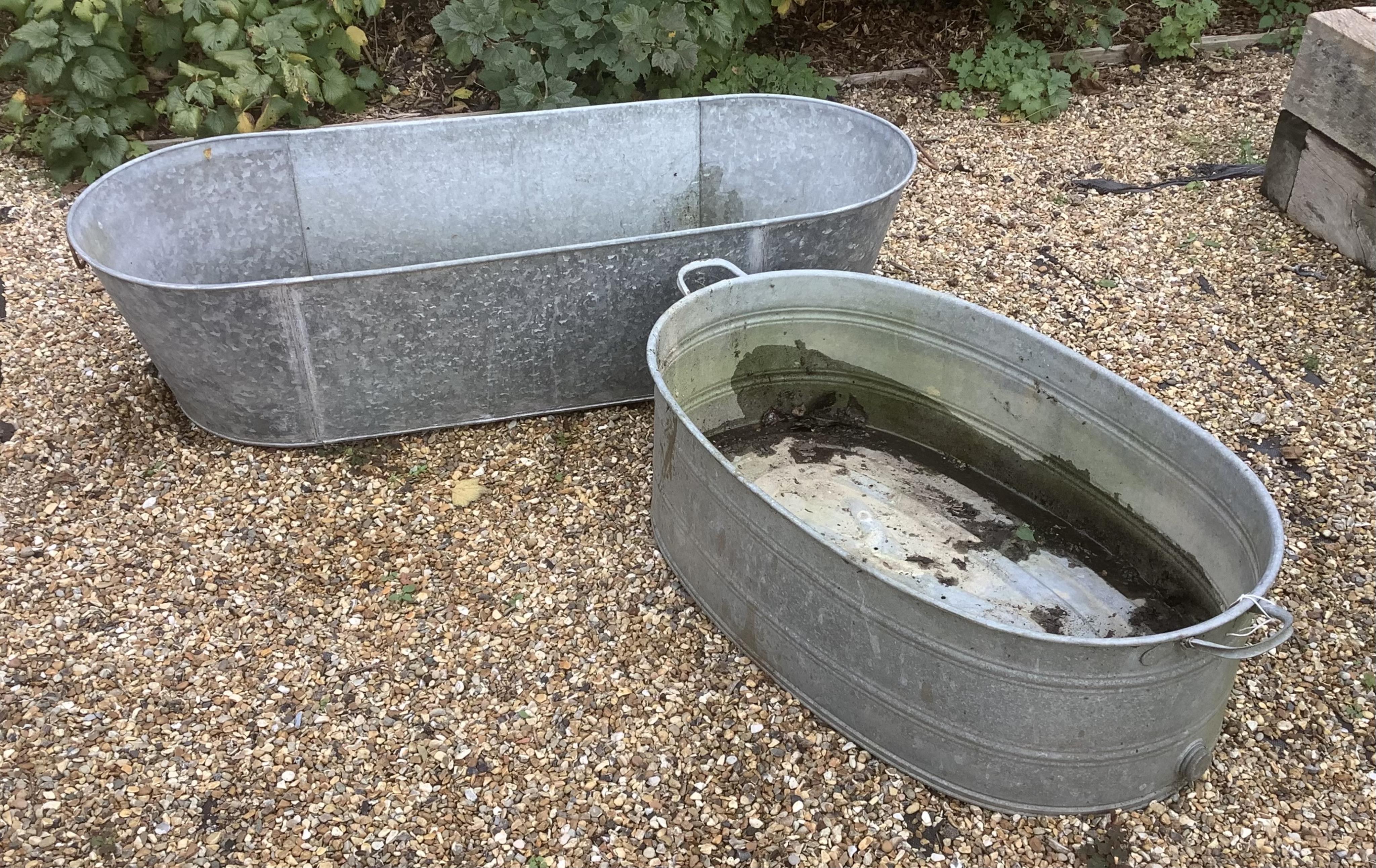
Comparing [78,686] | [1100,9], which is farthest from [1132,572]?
[1100,9]

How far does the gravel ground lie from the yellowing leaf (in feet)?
0.07

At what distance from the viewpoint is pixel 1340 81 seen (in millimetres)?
3525

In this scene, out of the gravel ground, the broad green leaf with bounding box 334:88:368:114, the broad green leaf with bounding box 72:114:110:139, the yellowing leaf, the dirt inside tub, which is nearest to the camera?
the gravel ground

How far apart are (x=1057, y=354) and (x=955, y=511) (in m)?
0.49

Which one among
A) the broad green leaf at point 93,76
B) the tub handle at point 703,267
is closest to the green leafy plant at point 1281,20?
the tub handle at point 703,267

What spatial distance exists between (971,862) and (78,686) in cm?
182

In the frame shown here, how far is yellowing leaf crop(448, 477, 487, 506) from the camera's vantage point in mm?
2695

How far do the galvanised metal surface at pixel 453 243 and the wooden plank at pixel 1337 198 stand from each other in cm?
176

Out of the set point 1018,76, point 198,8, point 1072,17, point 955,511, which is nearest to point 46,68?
point 198,8

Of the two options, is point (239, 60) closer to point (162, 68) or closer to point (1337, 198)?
point (162, 68)

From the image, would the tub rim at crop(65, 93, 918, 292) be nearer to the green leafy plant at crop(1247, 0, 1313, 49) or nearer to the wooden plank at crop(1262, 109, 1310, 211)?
the wooden plank at crop(1262, 109, 1310, 211)

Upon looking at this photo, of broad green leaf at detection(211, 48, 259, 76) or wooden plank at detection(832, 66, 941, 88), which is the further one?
wooden plank at detection(832, 66, 941, 88)

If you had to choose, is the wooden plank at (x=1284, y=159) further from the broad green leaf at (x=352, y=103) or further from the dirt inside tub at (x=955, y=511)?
the broad green leaf at (x=352, y=103)

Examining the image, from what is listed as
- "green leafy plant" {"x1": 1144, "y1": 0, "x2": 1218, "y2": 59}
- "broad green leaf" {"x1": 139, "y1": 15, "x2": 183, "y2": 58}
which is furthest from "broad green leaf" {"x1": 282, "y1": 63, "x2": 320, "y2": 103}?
"green leafy plant" {"x1": 1144, "y1": 0, "x2": 1218, "y2": 59}
